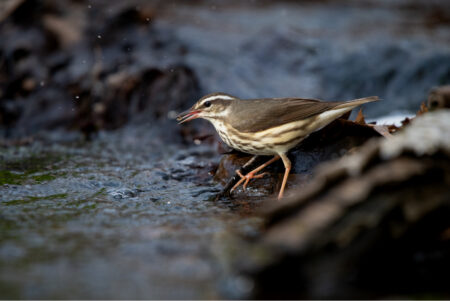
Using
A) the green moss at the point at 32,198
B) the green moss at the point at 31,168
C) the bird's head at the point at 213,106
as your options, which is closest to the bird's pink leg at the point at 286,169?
the bird's head at the point at 213,106

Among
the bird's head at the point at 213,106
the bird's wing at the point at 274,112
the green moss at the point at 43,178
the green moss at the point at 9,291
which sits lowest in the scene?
the green moss at the point at 9,291

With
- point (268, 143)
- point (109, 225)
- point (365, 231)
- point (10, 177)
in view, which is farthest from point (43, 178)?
point (365, 231)

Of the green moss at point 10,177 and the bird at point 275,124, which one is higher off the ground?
the bird at point 275,124

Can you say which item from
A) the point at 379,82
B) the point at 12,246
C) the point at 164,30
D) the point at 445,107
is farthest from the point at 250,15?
the point at 12,246

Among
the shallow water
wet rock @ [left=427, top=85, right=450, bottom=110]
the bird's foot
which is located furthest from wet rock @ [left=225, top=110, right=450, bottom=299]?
the bird's foot

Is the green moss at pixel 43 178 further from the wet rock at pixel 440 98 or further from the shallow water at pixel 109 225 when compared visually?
the wet rock at pixel 440 98

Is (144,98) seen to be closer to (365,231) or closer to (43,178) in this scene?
(43,178)

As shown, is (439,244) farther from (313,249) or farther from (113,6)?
(113,6)

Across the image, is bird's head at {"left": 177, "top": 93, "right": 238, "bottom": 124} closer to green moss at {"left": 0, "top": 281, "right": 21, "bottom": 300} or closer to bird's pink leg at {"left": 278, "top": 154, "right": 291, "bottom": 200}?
bird's pink leg at {"left": 278, "top": 154, "right": 291, "bottom": 200}
